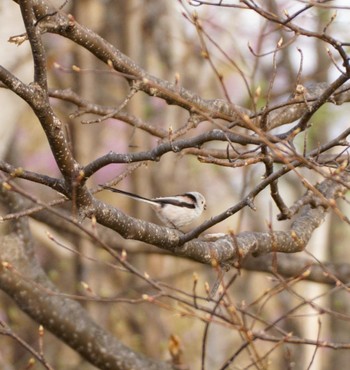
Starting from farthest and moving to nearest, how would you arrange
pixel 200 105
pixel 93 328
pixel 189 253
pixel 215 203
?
pixel 215 203, pixel 93 328, pixel 200 105, pixel 189 253

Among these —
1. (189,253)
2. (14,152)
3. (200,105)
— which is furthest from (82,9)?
(189,253)

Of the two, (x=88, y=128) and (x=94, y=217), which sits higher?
(x=88, y=128)

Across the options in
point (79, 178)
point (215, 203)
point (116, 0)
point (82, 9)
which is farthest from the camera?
point (215, 203)

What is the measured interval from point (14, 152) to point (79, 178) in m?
8.25

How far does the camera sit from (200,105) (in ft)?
15.6

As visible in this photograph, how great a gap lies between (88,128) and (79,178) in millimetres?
7723

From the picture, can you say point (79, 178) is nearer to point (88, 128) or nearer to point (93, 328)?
point (93, 328)

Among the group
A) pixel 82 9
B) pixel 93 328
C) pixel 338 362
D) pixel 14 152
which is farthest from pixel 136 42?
pixel 93 328

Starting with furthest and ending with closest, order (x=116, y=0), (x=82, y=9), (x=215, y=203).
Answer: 1. (x=215, y=203)
2. (x=116, y=0)
3. (x=82, y=9)

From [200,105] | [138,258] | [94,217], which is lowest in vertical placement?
[94,217]

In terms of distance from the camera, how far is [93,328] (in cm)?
587

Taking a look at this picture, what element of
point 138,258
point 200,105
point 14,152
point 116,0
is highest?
point 116,0

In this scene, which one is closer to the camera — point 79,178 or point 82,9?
point 79,178

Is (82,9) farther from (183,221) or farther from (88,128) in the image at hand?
(183,221)
